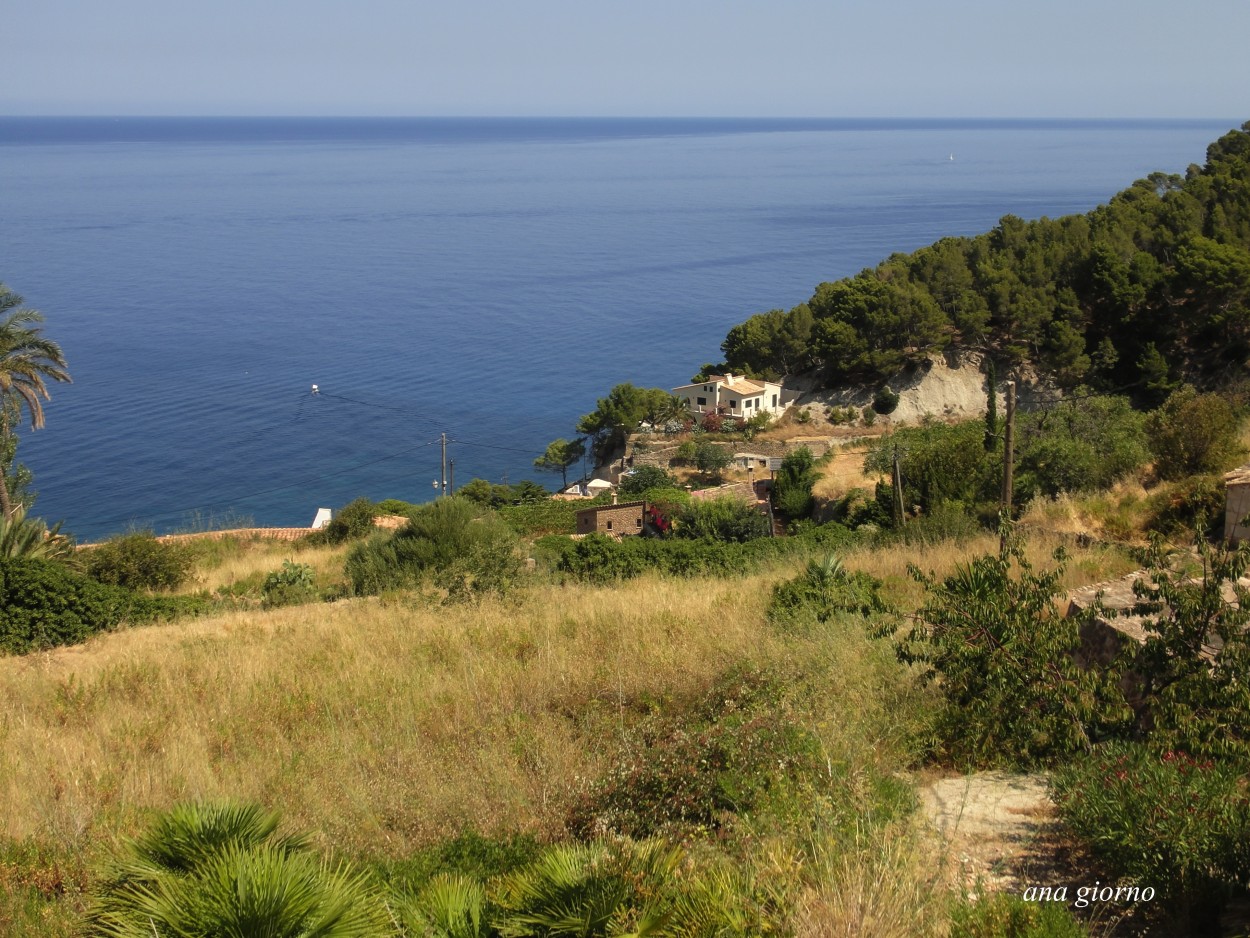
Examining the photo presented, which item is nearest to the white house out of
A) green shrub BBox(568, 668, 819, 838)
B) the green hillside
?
the green hillside

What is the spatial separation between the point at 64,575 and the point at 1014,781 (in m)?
9.89

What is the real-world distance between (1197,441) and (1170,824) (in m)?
12.9

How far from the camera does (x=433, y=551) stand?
45.3 feet

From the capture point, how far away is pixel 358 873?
3.63 m

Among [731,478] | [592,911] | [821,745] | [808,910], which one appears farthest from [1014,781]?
[731,478]

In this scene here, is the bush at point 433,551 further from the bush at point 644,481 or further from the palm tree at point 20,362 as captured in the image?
the bush at point 644,481

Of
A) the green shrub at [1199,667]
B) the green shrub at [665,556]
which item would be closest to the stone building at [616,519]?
the green shrub at [665,556]

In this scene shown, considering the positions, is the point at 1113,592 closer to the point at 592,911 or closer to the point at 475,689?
the point at 475,689

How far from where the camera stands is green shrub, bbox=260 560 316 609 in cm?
1227

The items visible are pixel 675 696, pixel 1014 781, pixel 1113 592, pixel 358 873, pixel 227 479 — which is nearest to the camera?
pixel 358 873

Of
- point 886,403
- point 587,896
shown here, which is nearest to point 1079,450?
point 587,896

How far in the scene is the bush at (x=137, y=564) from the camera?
15.5 metres

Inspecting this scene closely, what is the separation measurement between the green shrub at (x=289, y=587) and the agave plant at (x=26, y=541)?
2.61 m

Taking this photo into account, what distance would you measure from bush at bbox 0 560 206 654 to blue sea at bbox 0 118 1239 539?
26.6 m
